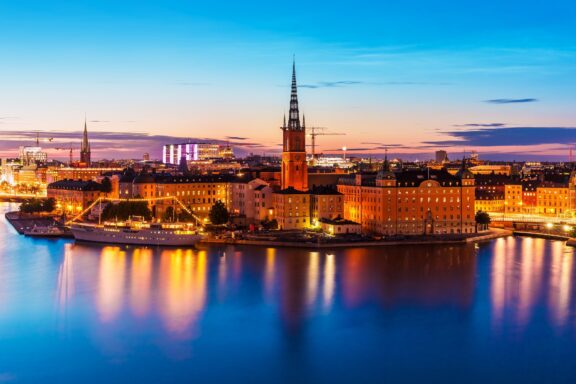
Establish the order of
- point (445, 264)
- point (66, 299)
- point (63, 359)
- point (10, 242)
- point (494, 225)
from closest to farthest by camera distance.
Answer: point (63, 359) → point (66, 299) → point (445, 264) → point (10, 242) → point (494, 225)

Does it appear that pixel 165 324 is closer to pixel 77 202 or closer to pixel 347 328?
pixel 347 328

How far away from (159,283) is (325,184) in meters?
11.7

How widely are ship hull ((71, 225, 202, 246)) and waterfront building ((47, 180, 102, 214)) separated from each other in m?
6.65

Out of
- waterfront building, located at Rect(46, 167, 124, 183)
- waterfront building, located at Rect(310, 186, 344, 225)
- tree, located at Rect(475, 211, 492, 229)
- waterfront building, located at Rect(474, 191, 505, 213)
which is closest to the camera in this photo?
tree, located at Rect(475, 211, 492, 229)

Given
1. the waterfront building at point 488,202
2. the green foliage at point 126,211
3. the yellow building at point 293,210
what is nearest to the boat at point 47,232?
the green foliage at point 126,211

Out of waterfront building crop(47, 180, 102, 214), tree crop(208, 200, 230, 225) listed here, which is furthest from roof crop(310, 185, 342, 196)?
waterfront building crop(47, 180, 102, 214)

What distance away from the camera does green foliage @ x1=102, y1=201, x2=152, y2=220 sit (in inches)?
821

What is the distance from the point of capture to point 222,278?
13703 millimetres

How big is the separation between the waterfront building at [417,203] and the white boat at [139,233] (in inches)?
192

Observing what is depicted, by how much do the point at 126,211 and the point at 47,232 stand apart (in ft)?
7.70

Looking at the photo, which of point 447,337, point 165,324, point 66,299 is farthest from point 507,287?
point 66,299

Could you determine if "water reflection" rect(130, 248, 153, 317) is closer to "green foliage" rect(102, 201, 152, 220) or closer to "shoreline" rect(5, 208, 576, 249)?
"shoreline" rect(5, 208, 576, 249)

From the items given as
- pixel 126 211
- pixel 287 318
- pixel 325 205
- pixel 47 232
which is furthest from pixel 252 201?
pixel 287 318

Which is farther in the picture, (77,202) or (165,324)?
(77,202)
